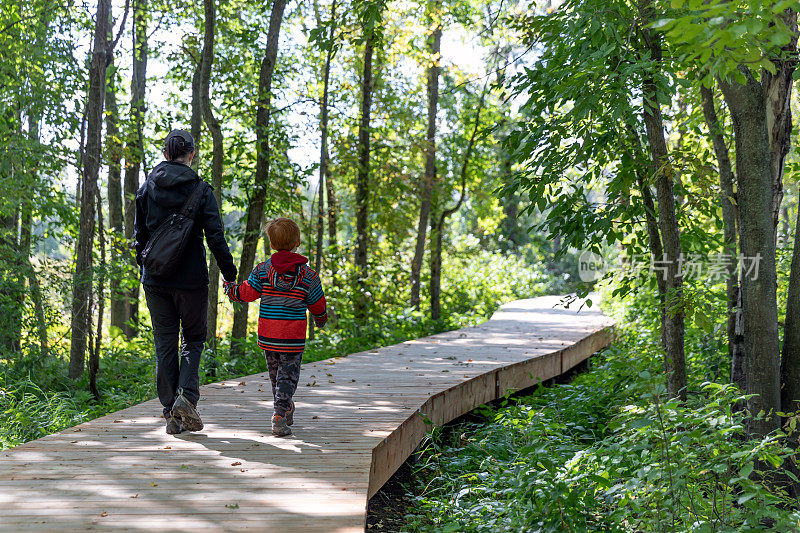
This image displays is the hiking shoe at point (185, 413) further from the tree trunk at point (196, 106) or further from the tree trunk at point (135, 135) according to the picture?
the tree trunk at point (135, 135)

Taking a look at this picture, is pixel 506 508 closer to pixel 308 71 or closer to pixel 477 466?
pixel 477 466

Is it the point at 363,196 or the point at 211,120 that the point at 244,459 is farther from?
the point at 363,196

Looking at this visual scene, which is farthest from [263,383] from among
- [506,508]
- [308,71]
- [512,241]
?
[512,241]

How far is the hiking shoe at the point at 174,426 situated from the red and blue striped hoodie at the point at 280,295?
0.85m

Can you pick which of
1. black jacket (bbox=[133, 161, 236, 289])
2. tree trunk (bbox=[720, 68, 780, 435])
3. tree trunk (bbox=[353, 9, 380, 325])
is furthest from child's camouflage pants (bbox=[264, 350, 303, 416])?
tree trunk (bbox=[353, 9, 380, 325])

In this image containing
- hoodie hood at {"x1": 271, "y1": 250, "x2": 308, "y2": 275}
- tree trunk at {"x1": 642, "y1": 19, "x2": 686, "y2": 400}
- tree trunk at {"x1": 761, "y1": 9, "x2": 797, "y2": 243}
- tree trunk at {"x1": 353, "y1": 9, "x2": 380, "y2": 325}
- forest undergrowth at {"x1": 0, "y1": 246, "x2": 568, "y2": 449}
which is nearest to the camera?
hoodie hood at {"x1": 271, "y1": 250, "x2": 308, "y2": 275}

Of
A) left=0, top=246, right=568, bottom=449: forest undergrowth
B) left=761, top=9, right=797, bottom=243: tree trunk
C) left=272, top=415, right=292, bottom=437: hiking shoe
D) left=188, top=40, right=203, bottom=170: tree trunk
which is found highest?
left=188, top=40, right=203, bottom=170: tree trunk

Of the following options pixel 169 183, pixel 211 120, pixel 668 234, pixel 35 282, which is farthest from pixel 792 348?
pixel 35 282

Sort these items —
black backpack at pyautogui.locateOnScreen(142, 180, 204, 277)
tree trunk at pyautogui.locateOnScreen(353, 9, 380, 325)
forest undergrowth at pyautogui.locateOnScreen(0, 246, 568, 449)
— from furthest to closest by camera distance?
tree trunk at pyautogui.locateOnScreen(353, 9, 380, 325)
forest undergrowth at pyautogui.locateOnScreen(0, 246, 568, 449)
black backpack at pyautogui.locateOnScreen(142, 180, 204, 277)

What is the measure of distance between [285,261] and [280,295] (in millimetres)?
249

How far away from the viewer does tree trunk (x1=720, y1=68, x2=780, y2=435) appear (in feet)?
17.0

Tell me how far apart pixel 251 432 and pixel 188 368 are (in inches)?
26.5

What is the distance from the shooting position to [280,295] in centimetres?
481

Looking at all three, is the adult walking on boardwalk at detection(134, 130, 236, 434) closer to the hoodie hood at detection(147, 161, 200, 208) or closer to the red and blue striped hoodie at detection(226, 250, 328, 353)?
the hoodie hood at detection(147, 161, 200, 208)
